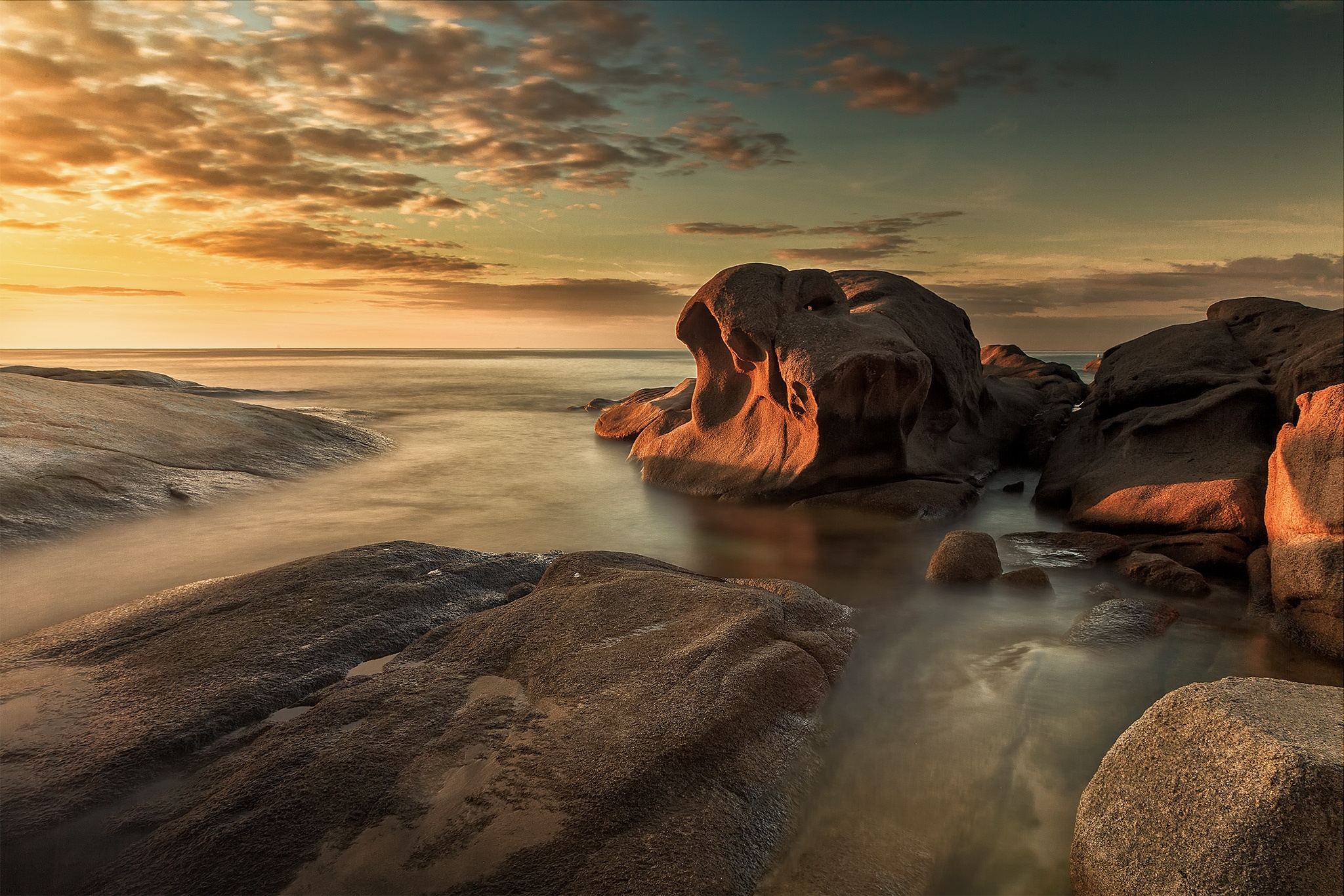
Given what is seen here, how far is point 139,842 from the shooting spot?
9.41 feet

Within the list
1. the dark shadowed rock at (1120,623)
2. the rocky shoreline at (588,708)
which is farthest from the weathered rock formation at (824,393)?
the dark shadowed rock at (1120,623)

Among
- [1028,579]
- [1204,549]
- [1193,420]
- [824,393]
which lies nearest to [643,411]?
[824,393]

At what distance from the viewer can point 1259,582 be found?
613cm

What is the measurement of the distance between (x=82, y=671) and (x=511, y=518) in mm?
5662

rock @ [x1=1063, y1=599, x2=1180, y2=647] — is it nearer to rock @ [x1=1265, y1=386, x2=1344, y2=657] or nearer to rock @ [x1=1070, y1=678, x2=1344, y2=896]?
rock @ [x1=1265, y1=386, x2=1344, y2=657]

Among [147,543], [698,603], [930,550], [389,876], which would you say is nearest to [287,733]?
[389,876]

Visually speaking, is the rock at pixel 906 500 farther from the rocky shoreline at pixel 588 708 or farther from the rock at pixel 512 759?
the rock at pixel 512 759

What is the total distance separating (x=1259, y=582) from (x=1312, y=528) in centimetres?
107

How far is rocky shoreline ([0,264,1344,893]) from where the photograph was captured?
8.68 feet

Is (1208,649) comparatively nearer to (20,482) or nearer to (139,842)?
(139,842)

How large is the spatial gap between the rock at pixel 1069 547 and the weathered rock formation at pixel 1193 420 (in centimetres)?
73

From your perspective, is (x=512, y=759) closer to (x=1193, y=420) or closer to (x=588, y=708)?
(x=588, y=708)

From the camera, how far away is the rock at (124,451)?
25.8 ft

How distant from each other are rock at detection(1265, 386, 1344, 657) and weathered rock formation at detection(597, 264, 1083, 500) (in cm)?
445
